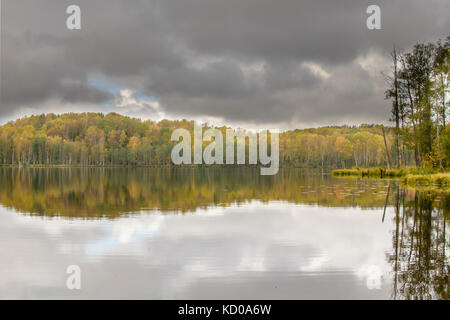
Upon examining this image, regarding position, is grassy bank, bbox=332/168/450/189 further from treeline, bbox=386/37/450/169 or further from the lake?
the lake

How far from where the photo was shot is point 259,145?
18875 cm

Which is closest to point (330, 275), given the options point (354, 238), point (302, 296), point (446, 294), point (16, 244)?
point (302, 296)

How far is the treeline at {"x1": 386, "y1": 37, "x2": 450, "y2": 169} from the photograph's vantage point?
120 ft

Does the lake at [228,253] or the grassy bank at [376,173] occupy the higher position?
the grassy bank at [376,173]

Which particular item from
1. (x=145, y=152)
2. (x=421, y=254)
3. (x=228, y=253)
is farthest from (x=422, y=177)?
(x=145, y=152)

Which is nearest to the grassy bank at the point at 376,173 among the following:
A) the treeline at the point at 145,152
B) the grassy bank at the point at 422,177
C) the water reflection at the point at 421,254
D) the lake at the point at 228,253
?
the grassy bank at the point at 422,177

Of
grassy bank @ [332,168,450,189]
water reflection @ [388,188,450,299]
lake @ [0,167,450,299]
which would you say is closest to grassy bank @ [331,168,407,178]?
grassy bank @ [332,168,450,189]

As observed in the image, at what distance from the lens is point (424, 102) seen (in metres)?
37.1

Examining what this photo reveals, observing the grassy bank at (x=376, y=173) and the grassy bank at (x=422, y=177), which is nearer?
the grassy bank at (x=422, y=177)

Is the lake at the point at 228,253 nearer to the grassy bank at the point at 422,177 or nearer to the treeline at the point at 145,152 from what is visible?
the grassy bank at the point at 422,177

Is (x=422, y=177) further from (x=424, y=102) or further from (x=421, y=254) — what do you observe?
(x=421, y=254)

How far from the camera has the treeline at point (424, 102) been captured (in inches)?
1438
